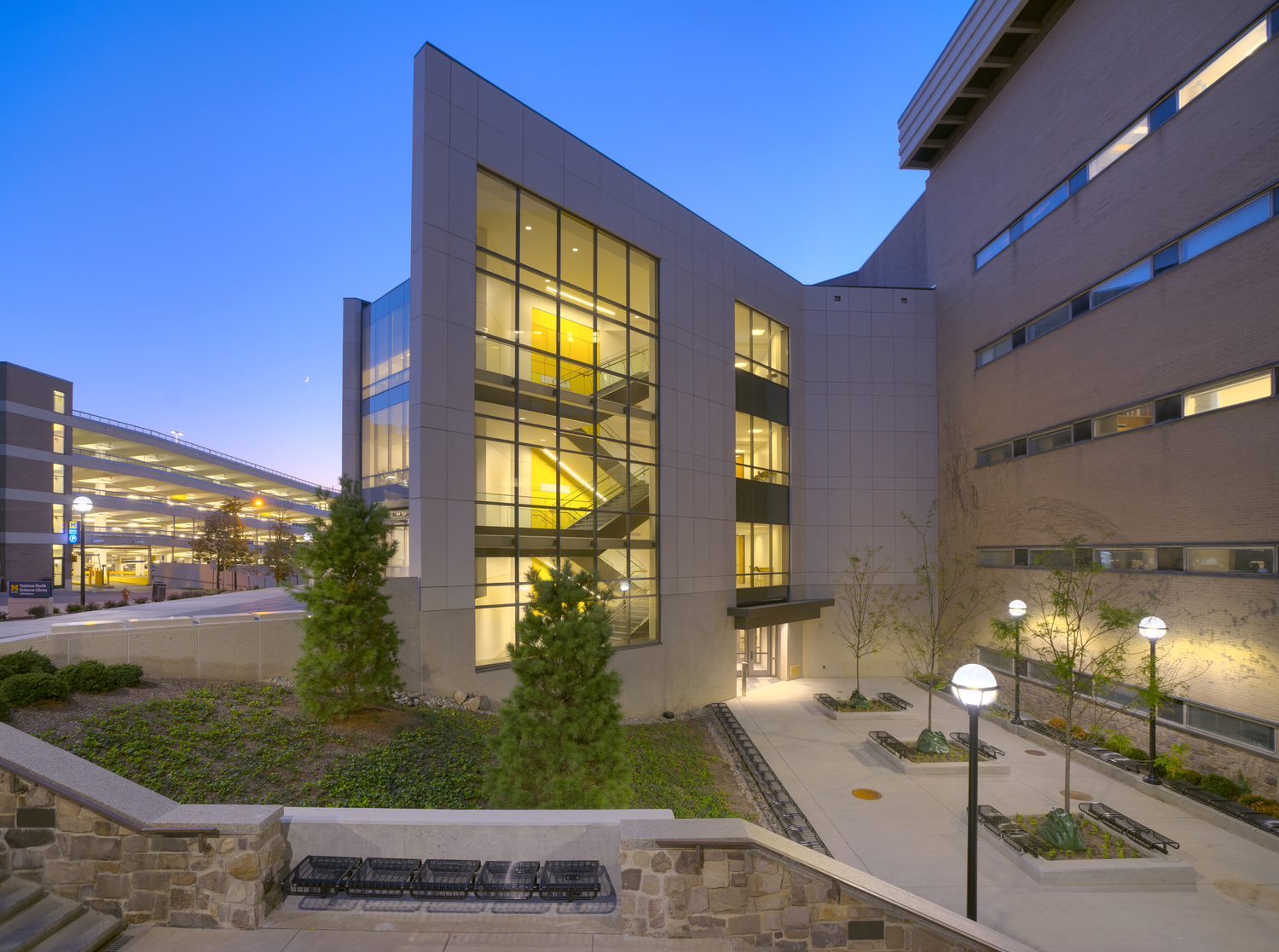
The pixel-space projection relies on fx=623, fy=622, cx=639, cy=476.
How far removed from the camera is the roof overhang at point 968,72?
1972 centimetres

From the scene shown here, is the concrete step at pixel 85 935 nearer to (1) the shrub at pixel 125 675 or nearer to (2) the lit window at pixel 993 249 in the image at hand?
(1) the shrub at pixel 125 675

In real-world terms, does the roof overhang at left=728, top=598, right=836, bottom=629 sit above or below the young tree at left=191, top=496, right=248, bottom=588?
below

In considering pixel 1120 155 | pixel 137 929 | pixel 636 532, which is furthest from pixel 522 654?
pixel 1120 155

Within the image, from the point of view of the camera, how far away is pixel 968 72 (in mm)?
21922

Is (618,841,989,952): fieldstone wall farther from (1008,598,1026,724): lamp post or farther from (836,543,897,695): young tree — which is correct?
(836,543,897,695): young tree

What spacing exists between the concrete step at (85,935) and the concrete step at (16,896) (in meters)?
A: 0.39

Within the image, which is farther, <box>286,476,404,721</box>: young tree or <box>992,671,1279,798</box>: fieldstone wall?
<box>992,671,1279,798</box>: fieldstone wall

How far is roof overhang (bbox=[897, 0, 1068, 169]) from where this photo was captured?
19.7m

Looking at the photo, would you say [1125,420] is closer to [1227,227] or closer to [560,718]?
[1227,227]

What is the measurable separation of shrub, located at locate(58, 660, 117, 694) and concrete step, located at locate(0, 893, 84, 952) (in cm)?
736

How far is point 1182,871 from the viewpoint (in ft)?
30.4

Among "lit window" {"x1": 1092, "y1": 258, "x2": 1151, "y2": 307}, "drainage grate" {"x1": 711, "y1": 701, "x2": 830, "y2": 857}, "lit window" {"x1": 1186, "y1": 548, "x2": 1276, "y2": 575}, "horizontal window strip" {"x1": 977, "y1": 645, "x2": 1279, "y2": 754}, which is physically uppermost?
"lit window" {"x1": 1092, "y1": 258, "x2": 1151, "y2": 307}

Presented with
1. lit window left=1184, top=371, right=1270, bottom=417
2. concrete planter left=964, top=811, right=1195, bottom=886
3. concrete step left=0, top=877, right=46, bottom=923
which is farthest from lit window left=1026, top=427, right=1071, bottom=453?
concrete step left=0, top=877, right=46, bottom=923

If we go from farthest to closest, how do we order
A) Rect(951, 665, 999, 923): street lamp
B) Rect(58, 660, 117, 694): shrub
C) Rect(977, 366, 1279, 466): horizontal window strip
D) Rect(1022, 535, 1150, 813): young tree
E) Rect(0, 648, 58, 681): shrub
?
Rect(977, 366, 1279, 466): horizontal window strip < Rect(1022, 535, 1150, 813): young tree < Rect(58, 660, 117, 694): shrub < Rect(0, 648, 58, 681): shrub < Rect(951, 665, 999, 923): street lamp
